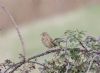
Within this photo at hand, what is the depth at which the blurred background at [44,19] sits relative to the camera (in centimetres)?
292

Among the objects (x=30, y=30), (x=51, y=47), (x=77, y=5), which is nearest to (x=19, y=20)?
(x=30, y=30)

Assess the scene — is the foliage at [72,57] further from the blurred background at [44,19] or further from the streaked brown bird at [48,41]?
the blurred background at [44,19]

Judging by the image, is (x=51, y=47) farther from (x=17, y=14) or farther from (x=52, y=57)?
(x=17, y=14)

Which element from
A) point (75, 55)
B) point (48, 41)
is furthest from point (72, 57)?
point (48, 41)

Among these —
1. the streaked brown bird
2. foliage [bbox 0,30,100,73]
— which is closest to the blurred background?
the streaked brown bird

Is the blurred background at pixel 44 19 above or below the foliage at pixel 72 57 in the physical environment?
below

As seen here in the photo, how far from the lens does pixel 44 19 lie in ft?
11.3

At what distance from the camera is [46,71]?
0.92 m

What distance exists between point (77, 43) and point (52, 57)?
0.08 m

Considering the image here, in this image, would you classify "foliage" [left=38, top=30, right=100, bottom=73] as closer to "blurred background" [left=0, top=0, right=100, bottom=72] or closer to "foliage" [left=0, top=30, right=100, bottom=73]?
"foliage" [left=0, top=30, right=100, bottom=73]

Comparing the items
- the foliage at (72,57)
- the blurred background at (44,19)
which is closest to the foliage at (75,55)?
the foliage at (72,57)

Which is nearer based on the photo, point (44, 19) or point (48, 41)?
point (48, 41)

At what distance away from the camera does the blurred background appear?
2924 millimetres

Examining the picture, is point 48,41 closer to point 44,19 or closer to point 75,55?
point 75,55
